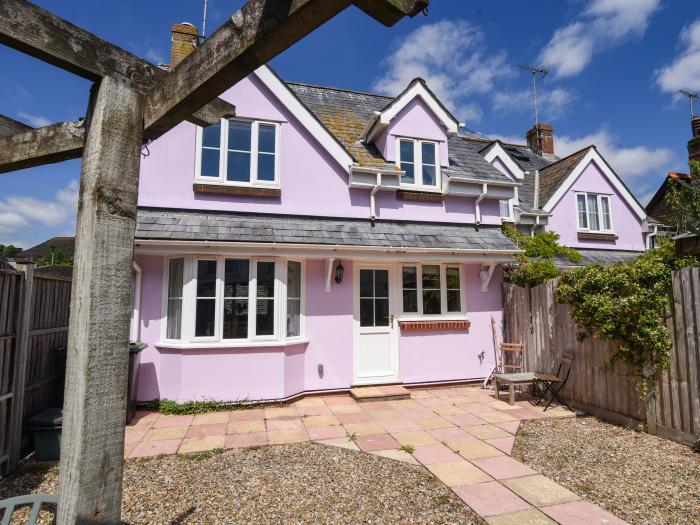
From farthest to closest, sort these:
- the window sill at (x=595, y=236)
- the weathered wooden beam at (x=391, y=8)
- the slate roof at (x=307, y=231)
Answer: the window sill at (x=595, y=236), the slate roof at (x=307, y=231), the weathered wooden beam at (x=391, y=8)

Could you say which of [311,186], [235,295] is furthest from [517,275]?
[235,295]

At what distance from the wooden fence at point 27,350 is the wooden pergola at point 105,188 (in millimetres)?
3665

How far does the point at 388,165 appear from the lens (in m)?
9.53

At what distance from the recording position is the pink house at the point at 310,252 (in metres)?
7.52

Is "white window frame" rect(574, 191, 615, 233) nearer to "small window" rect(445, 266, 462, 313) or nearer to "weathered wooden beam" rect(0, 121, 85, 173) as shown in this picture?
"small window" rect(445, 266, 462, 313)

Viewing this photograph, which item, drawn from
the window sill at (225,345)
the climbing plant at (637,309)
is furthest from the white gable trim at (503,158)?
the window sill at (225,345)

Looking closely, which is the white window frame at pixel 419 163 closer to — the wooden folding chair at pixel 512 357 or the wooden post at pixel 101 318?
the wooden folding chair at pixel 512 357

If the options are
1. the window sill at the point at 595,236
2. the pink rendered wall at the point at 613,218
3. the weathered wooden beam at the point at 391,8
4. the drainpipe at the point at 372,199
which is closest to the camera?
the weathered wooden beam at the point at 391,8

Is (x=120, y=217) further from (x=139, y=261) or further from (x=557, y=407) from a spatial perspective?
(x=557, y=407)

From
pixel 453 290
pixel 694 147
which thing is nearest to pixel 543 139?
pixel 694 147

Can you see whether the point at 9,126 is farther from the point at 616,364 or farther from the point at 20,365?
the point at 616,364

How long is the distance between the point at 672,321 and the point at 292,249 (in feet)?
20.5

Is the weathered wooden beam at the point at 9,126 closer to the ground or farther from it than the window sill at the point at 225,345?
farther from it

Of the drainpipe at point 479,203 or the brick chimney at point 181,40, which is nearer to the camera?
the brick chimney at point 181,40
